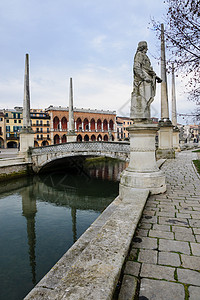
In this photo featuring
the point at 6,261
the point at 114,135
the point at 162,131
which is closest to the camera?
the point at 6,261

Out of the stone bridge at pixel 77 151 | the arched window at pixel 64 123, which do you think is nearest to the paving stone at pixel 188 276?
the stone bridge at pixel 77 151

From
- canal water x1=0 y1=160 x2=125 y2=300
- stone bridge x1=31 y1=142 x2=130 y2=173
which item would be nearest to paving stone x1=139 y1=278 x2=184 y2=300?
canal water x1=0 y1=160 x2=125 y2=300

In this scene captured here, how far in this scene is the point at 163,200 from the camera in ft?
13.7

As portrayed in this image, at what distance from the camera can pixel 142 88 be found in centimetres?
460

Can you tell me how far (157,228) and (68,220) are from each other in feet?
17.8

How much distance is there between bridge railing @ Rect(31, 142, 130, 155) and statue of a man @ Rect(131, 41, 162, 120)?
8359 mm

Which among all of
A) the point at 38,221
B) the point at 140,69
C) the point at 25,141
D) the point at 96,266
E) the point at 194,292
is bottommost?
the point at 38,221

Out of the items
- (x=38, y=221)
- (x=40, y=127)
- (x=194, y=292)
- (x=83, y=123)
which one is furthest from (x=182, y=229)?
(x=83, y=123)

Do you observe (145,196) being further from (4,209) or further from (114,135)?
(114,135)

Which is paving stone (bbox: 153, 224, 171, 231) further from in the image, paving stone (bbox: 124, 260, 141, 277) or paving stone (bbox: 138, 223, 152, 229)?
paving stone (bbox: 124, 260, 141, 277)

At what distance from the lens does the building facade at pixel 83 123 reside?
44.9 metres

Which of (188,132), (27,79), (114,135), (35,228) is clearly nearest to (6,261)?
(35,228)

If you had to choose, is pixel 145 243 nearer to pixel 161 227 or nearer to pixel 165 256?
pixel 165 256

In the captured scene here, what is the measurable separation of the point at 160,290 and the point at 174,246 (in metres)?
0.79
